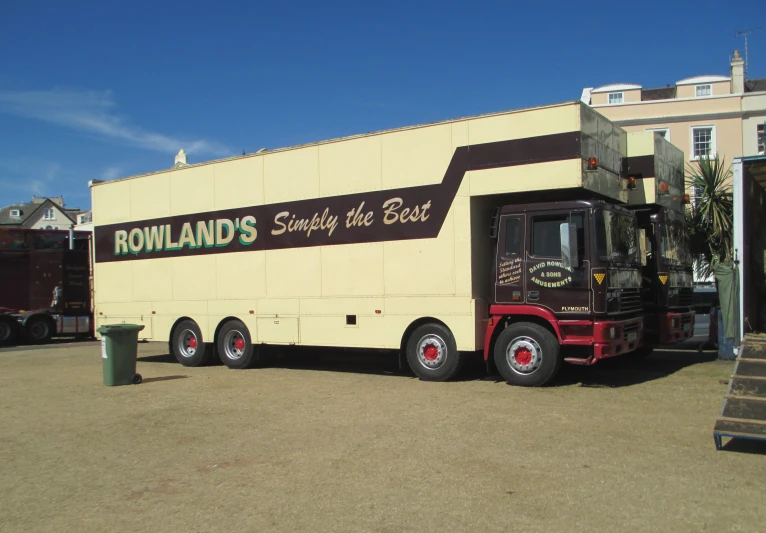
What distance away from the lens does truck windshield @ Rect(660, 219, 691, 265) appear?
1114 centimetres

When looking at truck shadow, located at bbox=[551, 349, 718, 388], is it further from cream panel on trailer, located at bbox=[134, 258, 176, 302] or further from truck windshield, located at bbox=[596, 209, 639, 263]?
cream panel on trailer, located at bbox=[134, 258, 176, 302]

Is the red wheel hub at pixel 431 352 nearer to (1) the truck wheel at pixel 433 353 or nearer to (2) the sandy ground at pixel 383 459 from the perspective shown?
(1) the truck wheel at pixel 433 353

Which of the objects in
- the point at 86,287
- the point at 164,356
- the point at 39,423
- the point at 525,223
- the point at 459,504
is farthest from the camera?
the point at 86,287

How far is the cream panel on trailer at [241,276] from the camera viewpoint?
12.3 meters

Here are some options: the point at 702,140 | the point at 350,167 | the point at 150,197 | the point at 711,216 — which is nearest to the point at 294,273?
the point at 350,167

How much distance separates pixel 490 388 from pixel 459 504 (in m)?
4.86

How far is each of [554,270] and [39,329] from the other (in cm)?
1989

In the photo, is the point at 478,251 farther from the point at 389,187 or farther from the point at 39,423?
the point at 39,423

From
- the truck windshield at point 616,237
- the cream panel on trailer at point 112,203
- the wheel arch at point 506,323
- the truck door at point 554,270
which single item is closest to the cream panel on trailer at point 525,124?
the truck door at point 554,270

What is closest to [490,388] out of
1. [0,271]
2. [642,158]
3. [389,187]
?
[389,187]

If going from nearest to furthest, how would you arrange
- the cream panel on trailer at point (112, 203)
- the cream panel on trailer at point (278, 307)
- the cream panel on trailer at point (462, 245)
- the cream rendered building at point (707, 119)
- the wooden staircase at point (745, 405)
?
the wooden staircase at point (745, 405)
the cream panel on trailer at point (462, 245)
the cream panel on trailer at point (278, 307)
the cream panel on trailer at point (112, 203)
the cream rendered building at point (707, 119)

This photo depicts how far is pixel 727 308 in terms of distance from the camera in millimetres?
11188

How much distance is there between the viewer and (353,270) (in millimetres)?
11039

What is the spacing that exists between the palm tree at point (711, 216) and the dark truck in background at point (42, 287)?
19.5m
